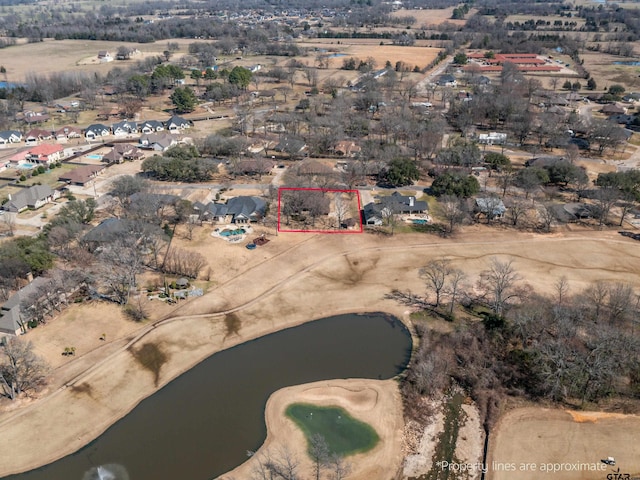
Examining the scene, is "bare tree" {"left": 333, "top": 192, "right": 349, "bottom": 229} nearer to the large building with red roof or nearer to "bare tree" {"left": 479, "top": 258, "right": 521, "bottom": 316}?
"bare tree" {"left": 479, "top": 258, "right": 521, "bottom": 316}

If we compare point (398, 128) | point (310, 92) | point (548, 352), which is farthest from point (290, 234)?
point (310, 92)

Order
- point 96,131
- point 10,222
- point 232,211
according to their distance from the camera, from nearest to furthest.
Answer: point 10,222, point 232,211, point 96,131

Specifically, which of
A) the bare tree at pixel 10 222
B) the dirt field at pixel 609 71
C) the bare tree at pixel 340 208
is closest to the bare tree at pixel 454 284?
the bare tree at pixel 340 208

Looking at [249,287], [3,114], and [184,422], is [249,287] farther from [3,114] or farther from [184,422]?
[3,114]

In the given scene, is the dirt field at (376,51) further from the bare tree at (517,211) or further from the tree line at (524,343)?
the tree line at (524,343)

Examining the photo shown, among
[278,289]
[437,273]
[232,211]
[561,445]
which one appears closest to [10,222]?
[232,211]

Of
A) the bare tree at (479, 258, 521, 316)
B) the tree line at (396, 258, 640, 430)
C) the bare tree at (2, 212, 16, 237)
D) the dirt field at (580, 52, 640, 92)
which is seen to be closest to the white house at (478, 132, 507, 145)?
the bare tree at (479, 258, 521, 316)

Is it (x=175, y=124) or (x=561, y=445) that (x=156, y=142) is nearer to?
(x=175, y=124)
